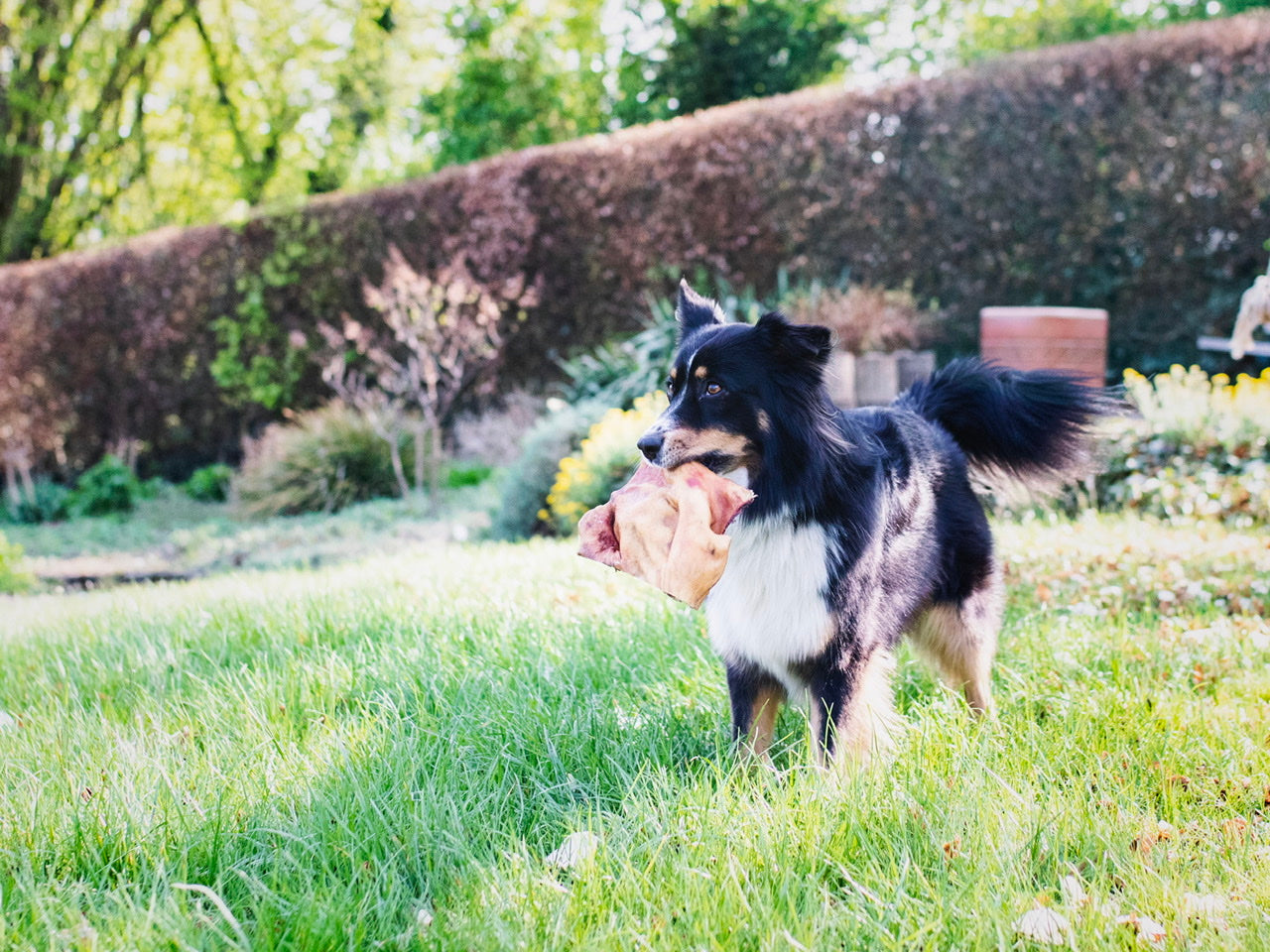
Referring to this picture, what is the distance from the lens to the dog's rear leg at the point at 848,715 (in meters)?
2.38

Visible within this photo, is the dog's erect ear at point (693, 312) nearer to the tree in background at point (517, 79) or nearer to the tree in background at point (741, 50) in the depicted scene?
the tree in background at point (741, 50)

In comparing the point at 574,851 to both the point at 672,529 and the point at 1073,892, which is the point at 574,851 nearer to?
the point at 672,529

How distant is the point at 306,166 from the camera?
18844 millimetres

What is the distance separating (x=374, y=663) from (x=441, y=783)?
103 cm

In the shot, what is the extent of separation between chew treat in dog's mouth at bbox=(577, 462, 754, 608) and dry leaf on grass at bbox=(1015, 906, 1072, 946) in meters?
0.95

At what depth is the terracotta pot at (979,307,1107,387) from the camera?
6340mm

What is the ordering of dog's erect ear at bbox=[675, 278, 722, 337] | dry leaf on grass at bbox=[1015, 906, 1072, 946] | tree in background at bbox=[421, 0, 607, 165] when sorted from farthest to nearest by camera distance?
tree in background at bbox=[421, 0, 607, 165]
dog's erect ear at bbox=[675, 278, 722, 337]
dry leaf on grass at bbox=[1015, 906, 1072, 946]

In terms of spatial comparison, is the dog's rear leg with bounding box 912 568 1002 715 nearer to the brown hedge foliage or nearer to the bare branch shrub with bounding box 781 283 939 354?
the bare branch shrub with bounding box 781 283 939 354

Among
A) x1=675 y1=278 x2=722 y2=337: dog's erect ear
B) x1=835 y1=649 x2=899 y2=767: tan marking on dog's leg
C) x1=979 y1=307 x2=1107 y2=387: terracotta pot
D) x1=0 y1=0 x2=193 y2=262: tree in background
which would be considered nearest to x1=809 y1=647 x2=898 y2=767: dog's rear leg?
x1=835 y1=649 x2=899 y2=767: tan marking on dog's leg

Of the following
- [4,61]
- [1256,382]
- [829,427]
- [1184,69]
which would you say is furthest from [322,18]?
[829,427]

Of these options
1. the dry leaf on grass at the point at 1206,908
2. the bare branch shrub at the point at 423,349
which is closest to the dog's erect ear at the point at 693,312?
the dry leaf on grass at the point at 1206,908

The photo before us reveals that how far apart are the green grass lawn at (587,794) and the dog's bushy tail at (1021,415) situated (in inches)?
25.2

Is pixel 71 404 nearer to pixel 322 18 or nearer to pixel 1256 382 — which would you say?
pixel 322 18

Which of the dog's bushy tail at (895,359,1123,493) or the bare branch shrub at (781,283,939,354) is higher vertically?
the bare branch shrub at (781,283,939,354)
